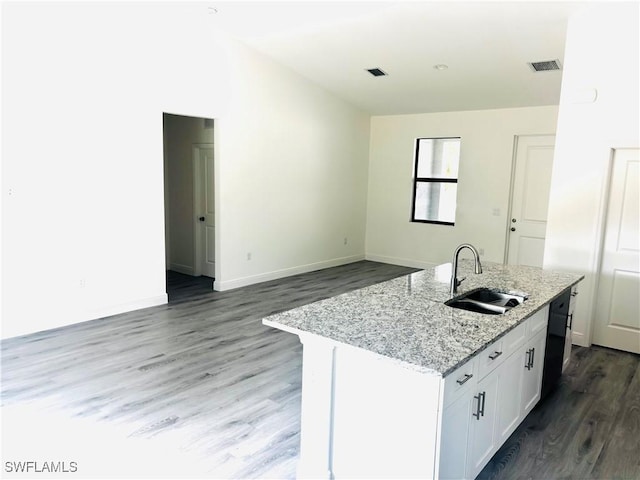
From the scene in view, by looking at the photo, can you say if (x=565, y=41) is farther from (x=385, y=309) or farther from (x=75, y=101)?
(x=75, y=101)

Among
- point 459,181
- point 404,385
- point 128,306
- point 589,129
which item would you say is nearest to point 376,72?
point 459,181

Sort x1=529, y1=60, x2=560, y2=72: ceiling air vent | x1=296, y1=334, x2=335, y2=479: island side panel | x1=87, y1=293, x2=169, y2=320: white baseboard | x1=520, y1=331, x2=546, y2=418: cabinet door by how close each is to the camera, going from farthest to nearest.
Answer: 1. x1=529, y1=60, x2=560, y2=72: ceiling air vent
2. x1=87, y1=293, x2=169, y2=320: white baseboard
3. x1=520, y1=331, x2=546, y2=418: cabinet door
4. x1=296, y1=334, x2=335, y2=479: island side panel

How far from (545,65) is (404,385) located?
15.2 feet

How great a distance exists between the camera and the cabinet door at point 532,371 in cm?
272

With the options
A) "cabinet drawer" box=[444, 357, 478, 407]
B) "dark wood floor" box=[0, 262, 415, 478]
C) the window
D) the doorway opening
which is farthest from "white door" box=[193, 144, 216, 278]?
"cabinet drawer" box=[444, 357, 478, 407]

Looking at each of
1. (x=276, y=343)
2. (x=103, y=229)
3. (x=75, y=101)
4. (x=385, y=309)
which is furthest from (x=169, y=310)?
(x=385, y=309)

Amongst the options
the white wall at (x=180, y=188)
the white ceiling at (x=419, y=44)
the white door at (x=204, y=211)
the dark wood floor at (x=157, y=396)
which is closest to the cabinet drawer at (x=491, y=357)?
the dark wood floor at (x=157, y=396)

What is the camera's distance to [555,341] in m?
3.16

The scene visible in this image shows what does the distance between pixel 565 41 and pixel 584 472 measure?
3895 mm

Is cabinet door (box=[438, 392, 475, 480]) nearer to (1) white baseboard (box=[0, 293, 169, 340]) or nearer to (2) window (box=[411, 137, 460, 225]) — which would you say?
(1) white baseboard (box=[0, 293, 169, 340])

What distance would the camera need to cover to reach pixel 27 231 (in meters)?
4.09

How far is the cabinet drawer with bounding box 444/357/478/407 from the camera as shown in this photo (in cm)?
182

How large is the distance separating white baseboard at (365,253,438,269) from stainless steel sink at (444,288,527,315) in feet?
14.7

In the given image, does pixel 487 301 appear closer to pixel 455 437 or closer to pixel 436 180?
pixel 455 437
